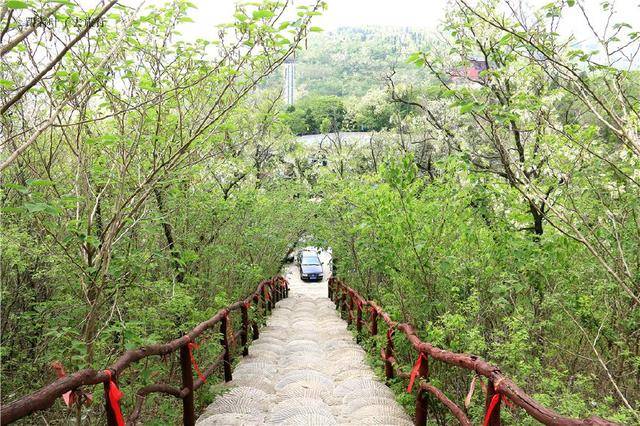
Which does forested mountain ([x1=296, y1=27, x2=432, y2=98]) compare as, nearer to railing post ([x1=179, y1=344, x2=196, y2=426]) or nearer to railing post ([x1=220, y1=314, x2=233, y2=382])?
railing post ([x1=220, y1=314, x2=233, y2=382])

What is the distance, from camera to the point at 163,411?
4.05m

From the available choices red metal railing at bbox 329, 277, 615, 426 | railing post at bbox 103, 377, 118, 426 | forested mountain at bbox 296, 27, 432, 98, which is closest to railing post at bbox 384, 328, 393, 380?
red metal railing at bbox 329, 277, 615, 426

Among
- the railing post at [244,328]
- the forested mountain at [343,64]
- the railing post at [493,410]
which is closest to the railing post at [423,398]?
the railing post at [493,410]

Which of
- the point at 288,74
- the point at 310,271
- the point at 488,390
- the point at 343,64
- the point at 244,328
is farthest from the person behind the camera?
the point at 343,64

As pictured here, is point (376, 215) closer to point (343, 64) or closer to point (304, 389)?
point (304, 389)

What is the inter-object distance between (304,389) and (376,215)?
2.09 metres

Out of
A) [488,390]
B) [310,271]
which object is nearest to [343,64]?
[310,271]

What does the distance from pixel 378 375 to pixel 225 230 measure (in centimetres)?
289

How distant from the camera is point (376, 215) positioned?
6.15 m

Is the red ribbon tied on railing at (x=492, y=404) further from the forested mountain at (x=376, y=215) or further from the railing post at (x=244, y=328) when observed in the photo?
the railing post at (x=244, y=328)

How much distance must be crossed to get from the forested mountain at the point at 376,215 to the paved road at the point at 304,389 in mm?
317

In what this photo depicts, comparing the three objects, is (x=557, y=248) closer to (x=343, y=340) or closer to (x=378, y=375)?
(x=378, y=375)

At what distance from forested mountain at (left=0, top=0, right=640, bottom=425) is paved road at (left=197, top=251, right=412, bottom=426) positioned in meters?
0.32

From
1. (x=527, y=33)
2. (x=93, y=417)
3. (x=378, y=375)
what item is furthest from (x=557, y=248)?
(x=93, y=417)
